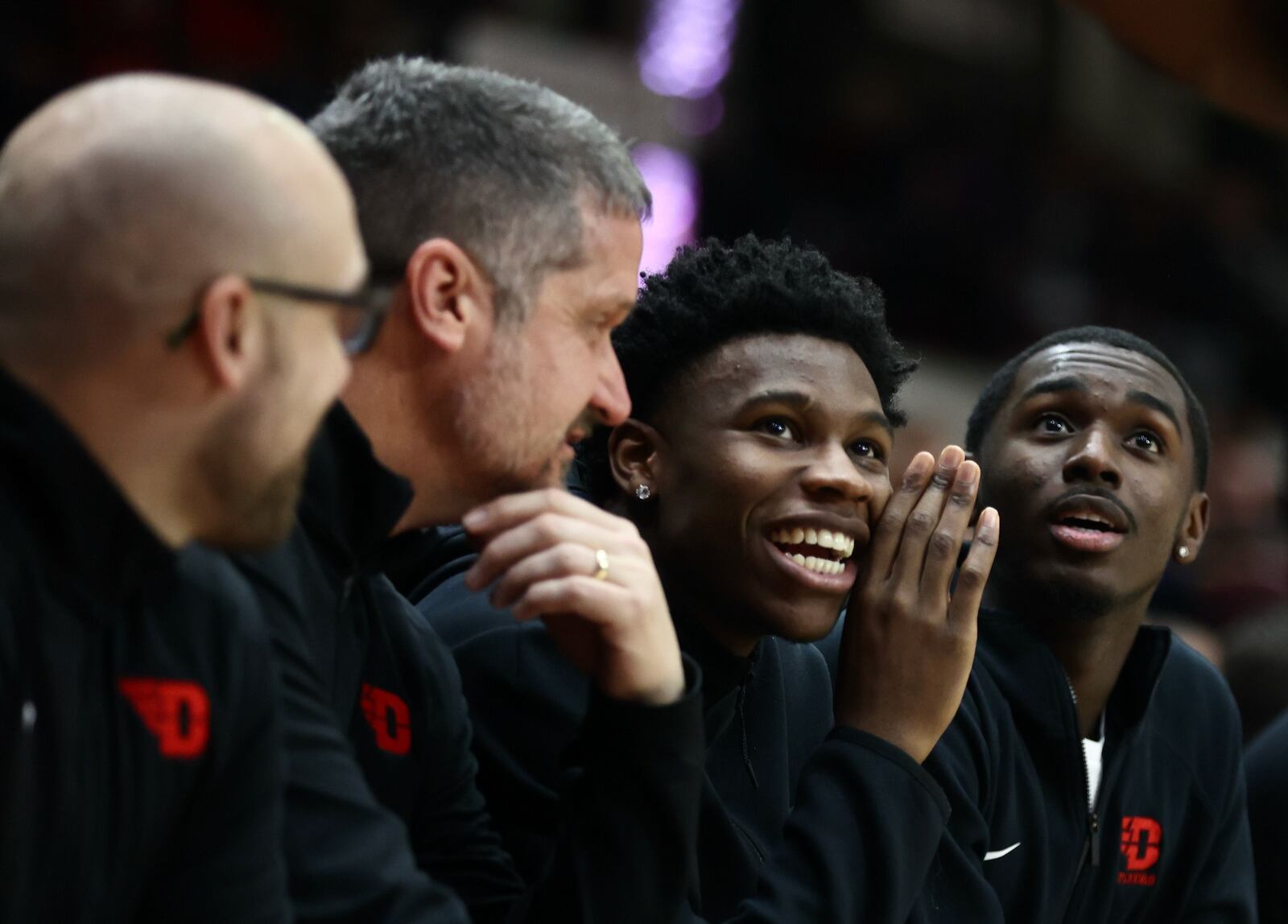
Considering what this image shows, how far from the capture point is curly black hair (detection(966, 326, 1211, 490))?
11.1 feet

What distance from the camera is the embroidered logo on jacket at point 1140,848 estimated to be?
324 cm

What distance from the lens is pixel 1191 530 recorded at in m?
3.41

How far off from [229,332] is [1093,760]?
6.97 feet

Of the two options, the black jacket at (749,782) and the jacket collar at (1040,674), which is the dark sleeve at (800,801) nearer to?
the black jacket at (749,782)

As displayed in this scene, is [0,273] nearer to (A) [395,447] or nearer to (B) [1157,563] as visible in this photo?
(A) [395,447]

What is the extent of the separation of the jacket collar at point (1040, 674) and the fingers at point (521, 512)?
119cm

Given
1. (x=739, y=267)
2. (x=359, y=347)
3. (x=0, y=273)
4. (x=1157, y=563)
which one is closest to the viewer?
(x=0, y=273)

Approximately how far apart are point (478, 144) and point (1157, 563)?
5.15ft

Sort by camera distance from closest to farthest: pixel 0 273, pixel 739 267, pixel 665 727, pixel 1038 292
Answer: pixel 0 273, pixel 665 727, pixel 739 267, pixel 1038 292

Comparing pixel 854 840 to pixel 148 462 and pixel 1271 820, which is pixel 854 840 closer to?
pixel 148 462

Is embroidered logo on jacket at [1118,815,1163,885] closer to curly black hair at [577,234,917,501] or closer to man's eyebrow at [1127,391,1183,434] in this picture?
man's eyebrow at [1127,391,1183,434]

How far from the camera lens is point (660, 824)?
2.29 metres

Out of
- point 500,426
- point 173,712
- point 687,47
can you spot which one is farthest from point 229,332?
point 687,47

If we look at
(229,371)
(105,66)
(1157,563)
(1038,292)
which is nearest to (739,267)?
(1157,563)
